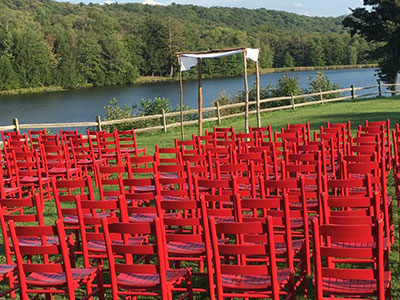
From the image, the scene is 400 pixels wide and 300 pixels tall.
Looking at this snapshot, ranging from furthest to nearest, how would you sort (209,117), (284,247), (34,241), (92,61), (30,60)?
(92,61) → (30,60) → (209,117) → (34,241) → (284,247)

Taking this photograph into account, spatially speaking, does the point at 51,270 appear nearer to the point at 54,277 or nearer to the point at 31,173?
the point at 54,277

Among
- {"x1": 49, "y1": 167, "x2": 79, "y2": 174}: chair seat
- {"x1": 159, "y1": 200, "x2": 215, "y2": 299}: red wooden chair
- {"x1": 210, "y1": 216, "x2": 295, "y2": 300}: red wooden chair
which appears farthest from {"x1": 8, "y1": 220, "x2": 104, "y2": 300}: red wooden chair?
{"x1": 49, "y1": 167, "x2": 79, "y2": 174}: chair seat

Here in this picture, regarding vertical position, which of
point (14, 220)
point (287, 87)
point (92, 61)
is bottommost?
point (14, 220)

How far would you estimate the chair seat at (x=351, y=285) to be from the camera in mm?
4066

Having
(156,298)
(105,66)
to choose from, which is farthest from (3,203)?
(105,66)

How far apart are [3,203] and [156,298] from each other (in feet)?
6.59

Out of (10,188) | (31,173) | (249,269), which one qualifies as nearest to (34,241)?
(249,269)

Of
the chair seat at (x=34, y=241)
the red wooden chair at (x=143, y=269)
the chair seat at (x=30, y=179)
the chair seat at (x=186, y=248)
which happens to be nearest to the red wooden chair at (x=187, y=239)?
the chair seat at (x=186, y=248)

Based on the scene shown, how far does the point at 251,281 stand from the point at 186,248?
0.99 metres

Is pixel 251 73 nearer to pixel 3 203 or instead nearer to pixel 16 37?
pixel 16 37

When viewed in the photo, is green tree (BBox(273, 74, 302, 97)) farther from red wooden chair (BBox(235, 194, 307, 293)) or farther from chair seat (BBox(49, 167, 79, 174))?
red wooden chair (BBox(235, 194, 307, 293))

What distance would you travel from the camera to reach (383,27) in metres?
40.0

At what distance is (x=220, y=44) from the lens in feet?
389

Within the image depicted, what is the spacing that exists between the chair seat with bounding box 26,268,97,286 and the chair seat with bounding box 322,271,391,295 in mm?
1960
